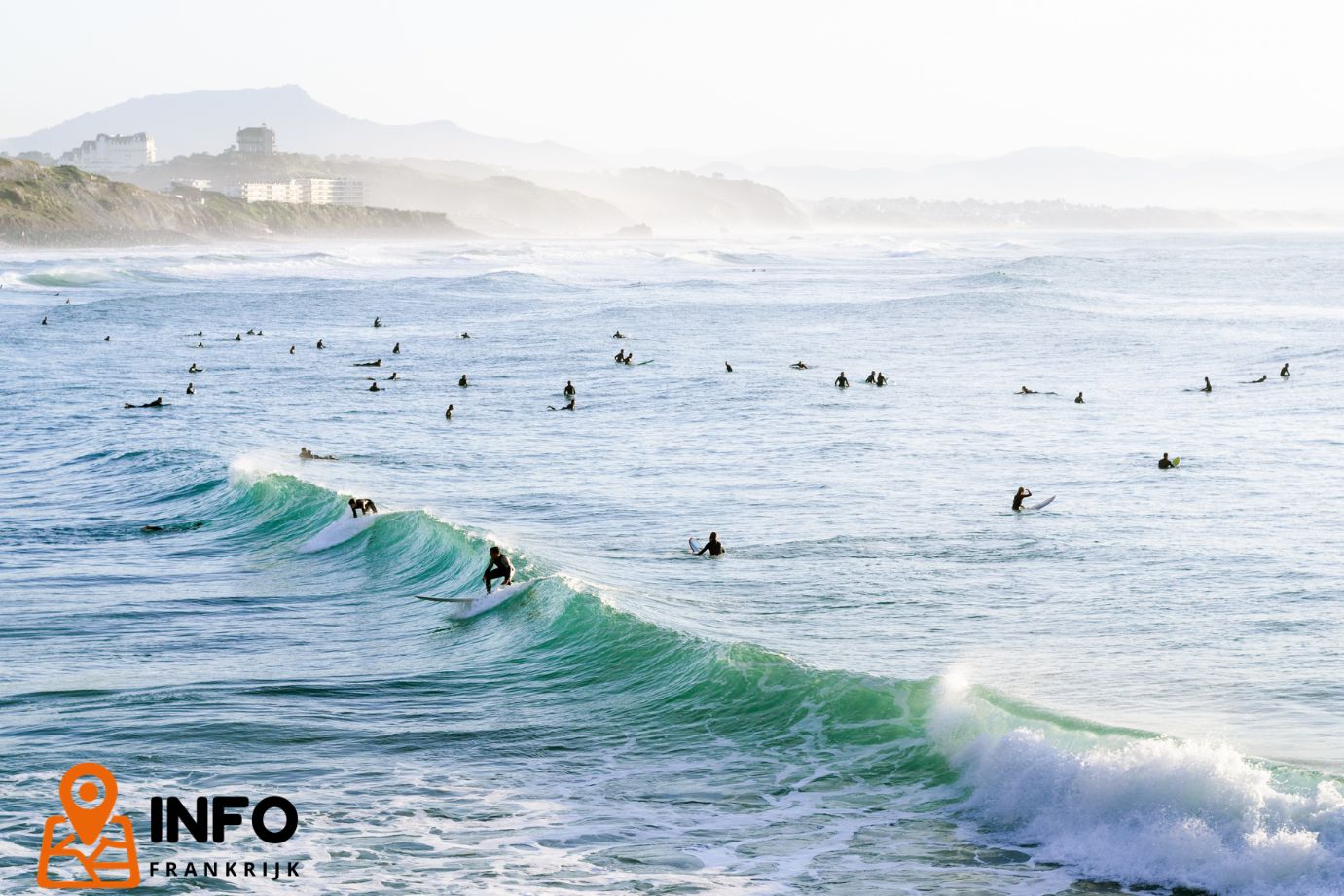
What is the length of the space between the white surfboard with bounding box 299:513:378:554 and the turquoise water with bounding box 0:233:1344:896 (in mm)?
208

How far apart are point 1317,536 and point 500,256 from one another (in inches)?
5031

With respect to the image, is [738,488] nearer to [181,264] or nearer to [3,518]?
[3,518]

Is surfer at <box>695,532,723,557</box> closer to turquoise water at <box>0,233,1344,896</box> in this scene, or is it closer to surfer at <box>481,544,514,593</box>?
turquoise water at <box>0,233,1344,896</box>

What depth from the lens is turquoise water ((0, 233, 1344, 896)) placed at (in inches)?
432

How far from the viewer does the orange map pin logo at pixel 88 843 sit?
1013 cm

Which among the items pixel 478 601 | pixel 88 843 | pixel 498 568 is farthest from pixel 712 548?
pixel 88 843

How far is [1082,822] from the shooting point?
11.2 m

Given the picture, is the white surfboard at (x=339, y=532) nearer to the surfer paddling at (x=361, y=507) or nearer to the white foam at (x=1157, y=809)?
the surfer paddling at (x=361, y=507)

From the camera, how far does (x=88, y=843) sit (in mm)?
10727

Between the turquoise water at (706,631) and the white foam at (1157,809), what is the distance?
3cm

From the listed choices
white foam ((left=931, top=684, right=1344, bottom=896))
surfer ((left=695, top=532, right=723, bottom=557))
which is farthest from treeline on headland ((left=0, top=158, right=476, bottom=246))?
white foam ((left=931, top=684, right=1344, bottom=896))

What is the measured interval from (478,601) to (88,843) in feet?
26.6

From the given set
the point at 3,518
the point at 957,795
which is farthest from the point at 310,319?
the point at 957,795

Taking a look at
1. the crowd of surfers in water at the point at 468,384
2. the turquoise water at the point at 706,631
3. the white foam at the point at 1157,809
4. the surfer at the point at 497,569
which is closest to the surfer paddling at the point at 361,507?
A: the crowd of surfers in water at the point at 468,384
